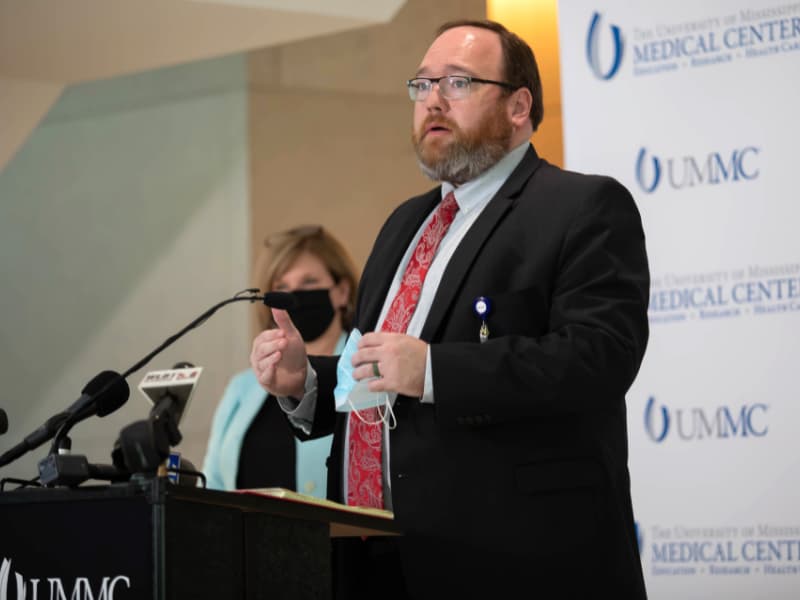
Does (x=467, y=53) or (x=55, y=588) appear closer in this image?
(x=55, y=588)

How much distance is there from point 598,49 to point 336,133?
2.56 metres

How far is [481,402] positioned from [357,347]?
227mm

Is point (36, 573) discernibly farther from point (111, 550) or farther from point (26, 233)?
point (26, 233)

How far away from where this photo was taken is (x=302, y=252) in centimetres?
373

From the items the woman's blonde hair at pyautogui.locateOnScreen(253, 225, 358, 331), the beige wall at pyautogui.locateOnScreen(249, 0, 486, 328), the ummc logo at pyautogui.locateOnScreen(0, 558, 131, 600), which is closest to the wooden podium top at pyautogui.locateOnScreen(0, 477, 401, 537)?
the ummc logo at pyautogui.locateOnScreen(0, 558, 131, 600)

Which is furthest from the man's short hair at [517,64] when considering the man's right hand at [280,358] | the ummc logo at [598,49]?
the ummc logo at [598,49]

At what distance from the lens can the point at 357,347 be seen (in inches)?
76.1

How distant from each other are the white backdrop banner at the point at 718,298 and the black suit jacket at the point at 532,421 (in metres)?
1.12

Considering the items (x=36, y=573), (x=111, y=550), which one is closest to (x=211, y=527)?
(x=111, y=550)

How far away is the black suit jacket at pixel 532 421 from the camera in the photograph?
1876mm

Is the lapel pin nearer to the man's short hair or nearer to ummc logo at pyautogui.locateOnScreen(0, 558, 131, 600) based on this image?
the man's short hair

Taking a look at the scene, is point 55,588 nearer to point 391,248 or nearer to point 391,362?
point 391,362

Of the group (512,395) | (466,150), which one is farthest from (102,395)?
(466,150)

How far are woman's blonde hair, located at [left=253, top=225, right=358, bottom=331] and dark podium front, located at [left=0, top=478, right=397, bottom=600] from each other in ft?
6.61
